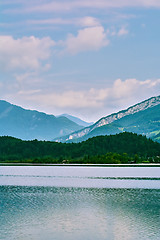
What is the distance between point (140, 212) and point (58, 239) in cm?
2265

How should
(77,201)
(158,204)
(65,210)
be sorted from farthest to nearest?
A: (77,201) → (158,204) → (65,210)

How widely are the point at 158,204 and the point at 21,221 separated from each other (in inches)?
1146

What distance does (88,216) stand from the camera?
6269 cm

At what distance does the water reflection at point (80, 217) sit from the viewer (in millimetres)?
49344

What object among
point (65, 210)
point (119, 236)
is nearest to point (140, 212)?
point (65, 210)

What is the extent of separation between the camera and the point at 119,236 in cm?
4825

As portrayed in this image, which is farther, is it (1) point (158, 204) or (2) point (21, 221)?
(1) point (158, 204)

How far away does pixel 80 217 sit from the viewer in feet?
203

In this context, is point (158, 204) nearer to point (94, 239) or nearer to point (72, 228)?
point (72, 228)

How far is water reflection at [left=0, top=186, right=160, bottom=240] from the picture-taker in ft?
162

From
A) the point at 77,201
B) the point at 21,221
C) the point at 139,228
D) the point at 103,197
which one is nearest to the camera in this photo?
the point at 139,228

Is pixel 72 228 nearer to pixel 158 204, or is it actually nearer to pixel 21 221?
pixel 21 221

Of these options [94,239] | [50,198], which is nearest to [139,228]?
[94,239]

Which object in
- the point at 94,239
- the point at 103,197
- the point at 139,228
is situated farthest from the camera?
the point at 103,197
